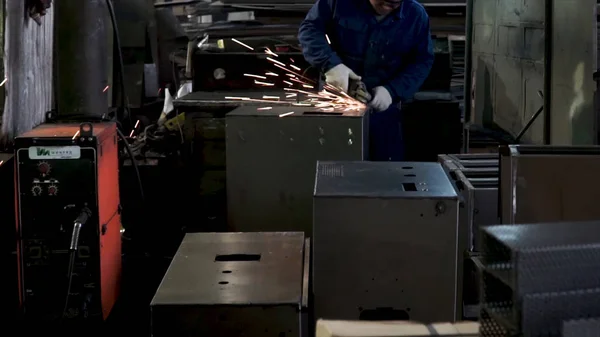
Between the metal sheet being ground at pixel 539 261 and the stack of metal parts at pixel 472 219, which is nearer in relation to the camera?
the metal sheet being ground at pixel 539 261

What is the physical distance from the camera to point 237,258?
2.27 metres

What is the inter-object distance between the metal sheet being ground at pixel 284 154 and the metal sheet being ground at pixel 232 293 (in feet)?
2.32

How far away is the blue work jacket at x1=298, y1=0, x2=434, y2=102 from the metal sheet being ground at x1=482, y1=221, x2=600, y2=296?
110 inches

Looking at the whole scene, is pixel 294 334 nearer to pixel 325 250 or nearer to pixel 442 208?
pixel 325 250

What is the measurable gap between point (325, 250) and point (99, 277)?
1737 millimetres

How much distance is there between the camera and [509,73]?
13.0 feet

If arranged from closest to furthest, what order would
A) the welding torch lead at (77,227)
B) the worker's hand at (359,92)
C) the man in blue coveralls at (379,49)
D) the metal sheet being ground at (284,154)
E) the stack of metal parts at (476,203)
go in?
the stack of metal parts at (476,203) → the metal sheet being ground at (284,154) → the welding torch lead at (77,227) → the worker's hand at (359,92) → the man in blue coveralls at (379,49)

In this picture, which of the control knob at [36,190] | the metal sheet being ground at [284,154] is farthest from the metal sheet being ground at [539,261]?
the control knob at [36,190]

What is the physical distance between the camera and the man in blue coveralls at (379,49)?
154 inches

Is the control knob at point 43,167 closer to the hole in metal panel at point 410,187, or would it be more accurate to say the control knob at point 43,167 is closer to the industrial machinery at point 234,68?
the industrial machinery at point 234,68

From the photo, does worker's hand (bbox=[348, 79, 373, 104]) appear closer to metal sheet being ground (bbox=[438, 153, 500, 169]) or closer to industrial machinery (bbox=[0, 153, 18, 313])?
metal sheet being ground (bbox=[438, 153, 500, 169])

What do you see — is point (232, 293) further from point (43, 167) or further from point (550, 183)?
point (43, 167)

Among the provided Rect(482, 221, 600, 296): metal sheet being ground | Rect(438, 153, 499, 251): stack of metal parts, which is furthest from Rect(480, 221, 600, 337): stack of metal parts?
Rect(438, 153, 499, 251): stack of metal parts

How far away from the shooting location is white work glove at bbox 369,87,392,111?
3801 millimetres
